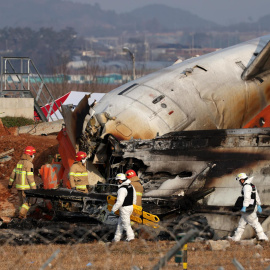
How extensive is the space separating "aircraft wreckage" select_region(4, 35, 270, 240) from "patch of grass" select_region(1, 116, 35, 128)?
16636 millimetres

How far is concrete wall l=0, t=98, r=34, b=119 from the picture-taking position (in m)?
38.2

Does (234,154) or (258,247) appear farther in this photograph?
(234,154)

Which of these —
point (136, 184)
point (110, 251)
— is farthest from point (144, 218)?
point (110, 251)

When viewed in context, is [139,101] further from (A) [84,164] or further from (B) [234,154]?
(B) [234,154]

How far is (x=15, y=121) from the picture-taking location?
3781 centimetres

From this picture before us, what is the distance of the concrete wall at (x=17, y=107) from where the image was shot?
1503 inches

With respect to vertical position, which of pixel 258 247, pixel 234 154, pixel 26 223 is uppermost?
pixel 234 154

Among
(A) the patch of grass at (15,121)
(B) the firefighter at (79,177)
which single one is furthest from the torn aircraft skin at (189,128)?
(A) the patch of grass at (15,121)

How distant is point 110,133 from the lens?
19516 millimetres

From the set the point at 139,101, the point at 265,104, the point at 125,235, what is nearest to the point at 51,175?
the point at 139,101

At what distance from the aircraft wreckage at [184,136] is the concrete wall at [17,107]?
17.4 m

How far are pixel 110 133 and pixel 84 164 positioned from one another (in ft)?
3.85

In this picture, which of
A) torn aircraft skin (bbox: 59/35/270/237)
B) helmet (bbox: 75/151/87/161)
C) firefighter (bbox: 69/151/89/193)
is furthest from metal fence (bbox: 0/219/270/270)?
helmet (bbox: 75/151/87/161)

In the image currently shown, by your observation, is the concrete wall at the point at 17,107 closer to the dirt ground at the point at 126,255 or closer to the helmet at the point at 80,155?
the helmet at the point at 80,155
